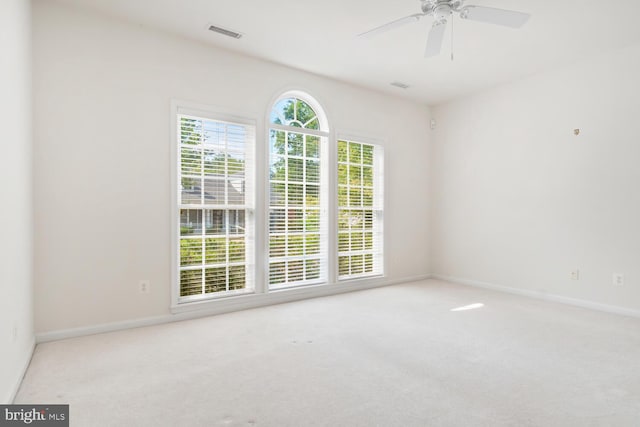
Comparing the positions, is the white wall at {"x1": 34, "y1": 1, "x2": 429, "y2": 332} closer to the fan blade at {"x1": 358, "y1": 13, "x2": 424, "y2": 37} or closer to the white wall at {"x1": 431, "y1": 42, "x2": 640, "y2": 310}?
the fan blade at {"x1": 358, "y1": 13, "x2": 424, "y2": 37}

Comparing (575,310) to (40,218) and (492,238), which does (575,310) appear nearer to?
(492,238)

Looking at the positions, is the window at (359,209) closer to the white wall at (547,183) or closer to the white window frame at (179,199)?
the white wall at (547,183)

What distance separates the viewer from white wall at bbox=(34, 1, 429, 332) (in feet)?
9.86

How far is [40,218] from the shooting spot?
2951 millimetres

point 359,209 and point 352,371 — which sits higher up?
point 359,209

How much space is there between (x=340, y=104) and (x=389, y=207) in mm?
1695

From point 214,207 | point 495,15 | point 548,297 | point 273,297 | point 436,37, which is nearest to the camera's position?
point 495,15

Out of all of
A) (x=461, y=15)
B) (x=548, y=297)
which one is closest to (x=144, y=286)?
(x=461, y=15)

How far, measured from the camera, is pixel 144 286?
11.3ft

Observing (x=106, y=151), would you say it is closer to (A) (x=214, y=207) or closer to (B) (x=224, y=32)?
(A) (x=214, y=207)

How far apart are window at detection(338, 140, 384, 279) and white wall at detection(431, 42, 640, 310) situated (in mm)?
1162

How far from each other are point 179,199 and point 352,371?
239 centimetres

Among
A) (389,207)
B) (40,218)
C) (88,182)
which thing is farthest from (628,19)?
(40,218)

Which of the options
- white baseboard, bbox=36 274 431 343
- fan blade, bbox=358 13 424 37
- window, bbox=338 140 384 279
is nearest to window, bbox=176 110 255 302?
white baseboard, bbox=36 274 431 343
